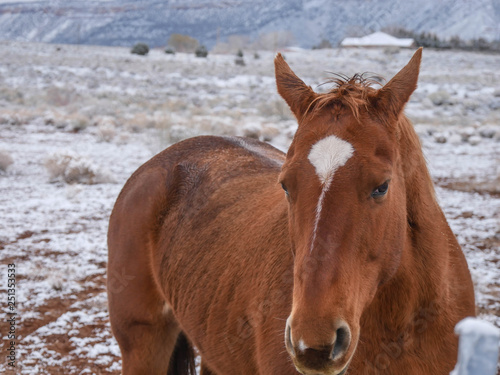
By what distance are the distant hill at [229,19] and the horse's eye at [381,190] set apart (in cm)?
1804

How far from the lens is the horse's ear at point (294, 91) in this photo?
2127 millimetres

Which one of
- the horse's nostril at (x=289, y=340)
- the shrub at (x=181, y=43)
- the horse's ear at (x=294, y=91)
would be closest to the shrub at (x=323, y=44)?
the shrub at (x=181, y=43)

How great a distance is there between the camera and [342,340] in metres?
1.56

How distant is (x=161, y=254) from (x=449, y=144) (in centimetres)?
1246

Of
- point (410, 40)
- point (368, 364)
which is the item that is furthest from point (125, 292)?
point (410, 40)

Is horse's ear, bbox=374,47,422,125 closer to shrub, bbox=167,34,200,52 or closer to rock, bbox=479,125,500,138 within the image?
rock, bbox=479,125,500,138

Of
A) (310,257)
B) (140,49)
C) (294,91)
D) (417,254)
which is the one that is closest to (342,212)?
(310,257)

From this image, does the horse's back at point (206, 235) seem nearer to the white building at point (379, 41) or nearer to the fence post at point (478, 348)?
the fence post at point (478, 348)

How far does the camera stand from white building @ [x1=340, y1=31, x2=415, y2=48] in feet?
145

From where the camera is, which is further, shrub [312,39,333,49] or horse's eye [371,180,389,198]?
shrub [312,39,333,49]

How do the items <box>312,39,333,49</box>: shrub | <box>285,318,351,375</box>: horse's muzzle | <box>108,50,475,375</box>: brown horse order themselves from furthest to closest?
1. <box>312,39,333,49</box>: shrub
2. <box>108,50,475,375</box>: brown horse
3. <box>285,318,351,375</box>: horse's muzzle

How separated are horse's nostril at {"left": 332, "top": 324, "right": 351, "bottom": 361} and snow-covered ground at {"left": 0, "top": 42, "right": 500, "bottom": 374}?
1501mm

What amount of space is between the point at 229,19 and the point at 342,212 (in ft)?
329

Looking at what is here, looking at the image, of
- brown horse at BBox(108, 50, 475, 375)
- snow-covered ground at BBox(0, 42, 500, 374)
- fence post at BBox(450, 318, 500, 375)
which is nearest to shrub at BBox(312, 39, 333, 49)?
snow-covered ground at BBox(0, 42, 500, 374)
